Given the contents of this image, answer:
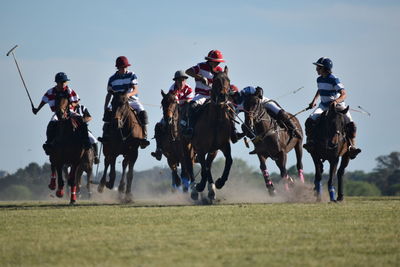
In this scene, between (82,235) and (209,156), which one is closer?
(82,235)

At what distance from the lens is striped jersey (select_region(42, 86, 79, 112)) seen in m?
24.5

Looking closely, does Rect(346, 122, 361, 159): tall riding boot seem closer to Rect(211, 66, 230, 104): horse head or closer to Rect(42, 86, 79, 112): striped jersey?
Rect(211, 66, 230, 104): horse head

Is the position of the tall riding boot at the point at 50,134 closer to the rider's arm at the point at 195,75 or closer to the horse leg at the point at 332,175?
the rider's arm at the point at 195,75

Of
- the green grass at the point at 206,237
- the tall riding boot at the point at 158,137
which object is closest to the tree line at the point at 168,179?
the tall riding boot at the point at 158,137

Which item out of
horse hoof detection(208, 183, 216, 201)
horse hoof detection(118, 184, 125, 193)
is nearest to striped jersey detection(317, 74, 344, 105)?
horse hoof detection(208, 183, 216, 201)

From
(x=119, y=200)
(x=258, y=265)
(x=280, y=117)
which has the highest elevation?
(x=280, y=117)

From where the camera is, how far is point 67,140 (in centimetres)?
2462

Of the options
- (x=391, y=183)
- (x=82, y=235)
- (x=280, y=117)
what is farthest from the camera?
(x=391, y=183)

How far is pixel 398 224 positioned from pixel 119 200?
11.6 metres

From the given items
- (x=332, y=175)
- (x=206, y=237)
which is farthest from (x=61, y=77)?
(x=206, y=237)

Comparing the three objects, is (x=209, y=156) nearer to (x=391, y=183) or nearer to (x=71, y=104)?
(x=71, y=104)

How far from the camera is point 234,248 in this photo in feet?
44.7

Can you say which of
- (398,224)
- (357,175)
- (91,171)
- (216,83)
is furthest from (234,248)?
(357,175)

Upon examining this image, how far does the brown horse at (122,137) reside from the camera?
25328mm
